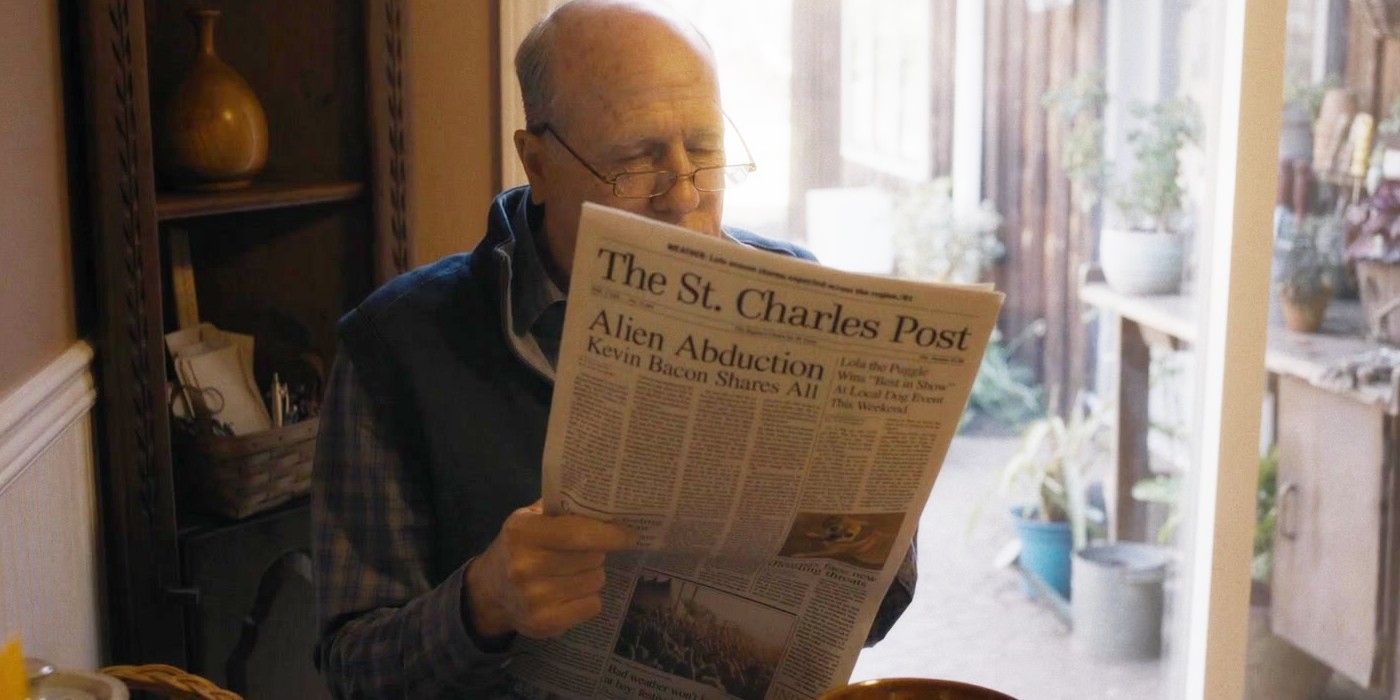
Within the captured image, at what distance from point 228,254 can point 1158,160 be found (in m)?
1.63

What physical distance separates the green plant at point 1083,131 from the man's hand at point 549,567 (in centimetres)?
188

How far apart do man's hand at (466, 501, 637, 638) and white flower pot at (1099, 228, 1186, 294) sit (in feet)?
5.92

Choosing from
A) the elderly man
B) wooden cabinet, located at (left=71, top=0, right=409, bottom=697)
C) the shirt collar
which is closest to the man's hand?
the elderly man

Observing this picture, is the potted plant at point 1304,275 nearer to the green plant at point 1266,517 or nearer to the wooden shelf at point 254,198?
the green plant at point 1266,517

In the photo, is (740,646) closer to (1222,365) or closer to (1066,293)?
(1222,365)

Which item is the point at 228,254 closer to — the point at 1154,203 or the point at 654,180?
the point at 654,180

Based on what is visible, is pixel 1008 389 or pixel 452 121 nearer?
pixel 452 121

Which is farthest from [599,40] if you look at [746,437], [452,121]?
[452,121]

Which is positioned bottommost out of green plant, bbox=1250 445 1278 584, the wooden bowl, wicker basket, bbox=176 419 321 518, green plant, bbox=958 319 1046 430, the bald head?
green plant, bbox=1250 445 1278 584

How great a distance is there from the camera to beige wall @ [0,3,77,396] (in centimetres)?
135

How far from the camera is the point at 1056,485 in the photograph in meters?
2.81

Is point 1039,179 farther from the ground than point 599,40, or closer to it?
closer to it

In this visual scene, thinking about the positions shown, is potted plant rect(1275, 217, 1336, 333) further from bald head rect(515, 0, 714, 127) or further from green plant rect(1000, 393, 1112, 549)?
bald head rect(515, 0, 714, 127)

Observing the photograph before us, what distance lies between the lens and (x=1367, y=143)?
2512 millimetres
